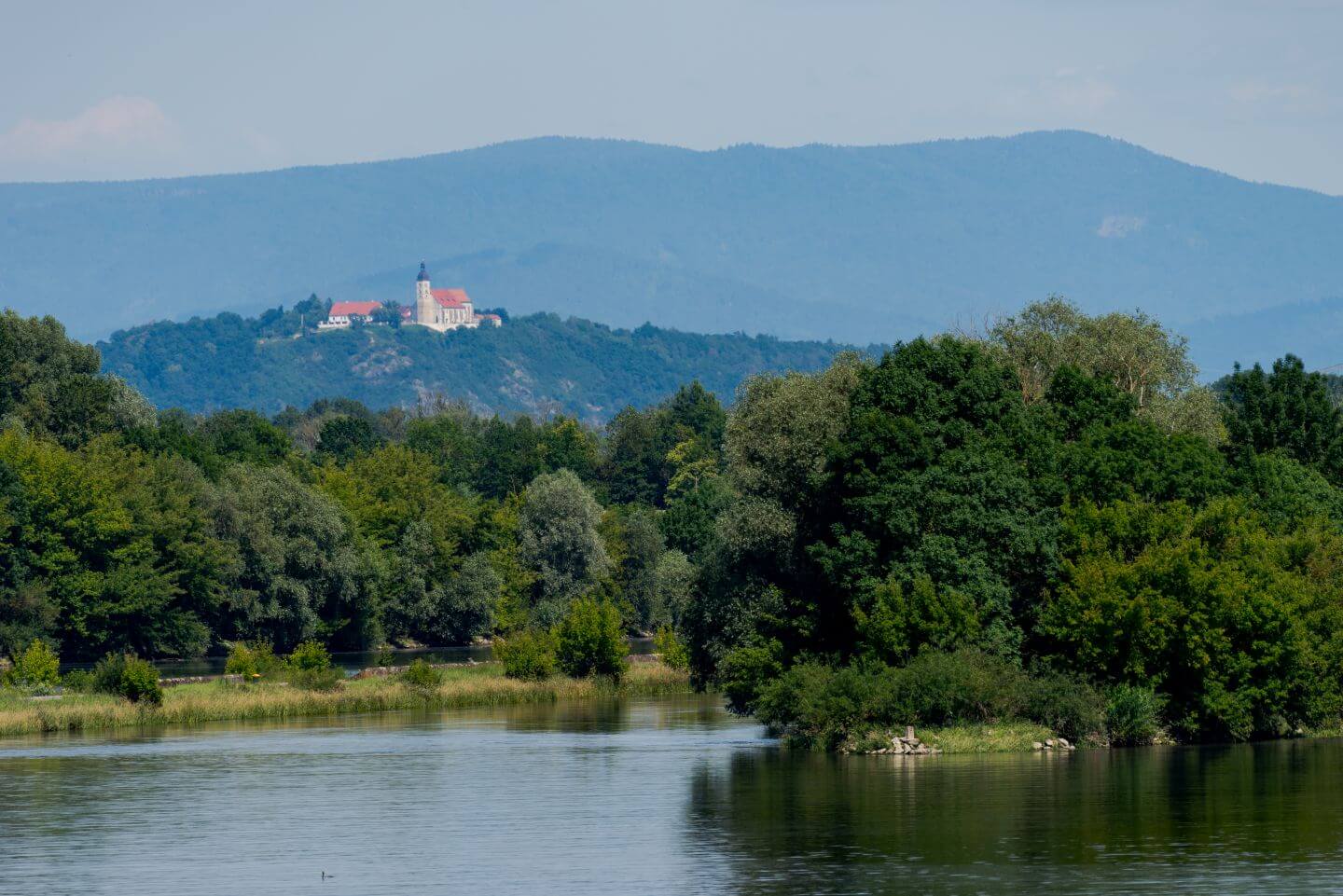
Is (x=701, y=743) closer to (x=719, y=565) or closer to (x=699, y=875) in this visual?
(x=719, y=565)

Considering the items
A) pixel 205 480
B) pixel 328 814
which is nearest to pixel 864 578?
pixel 328 814

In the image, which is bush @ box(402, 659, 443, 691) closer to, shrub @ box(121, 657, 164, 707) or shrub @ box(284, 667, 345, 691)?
shrub @ box(284, 667, 345, 691)

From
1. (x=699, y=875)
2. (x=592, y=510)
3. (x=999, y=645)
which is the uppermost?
(x=592, y=510)

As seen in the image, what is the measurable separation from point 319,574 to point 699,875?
9898cm

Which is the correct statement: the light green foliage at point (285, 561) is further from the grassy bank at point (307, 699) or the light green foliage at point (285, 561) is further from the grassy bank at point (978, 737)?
the grassy bank at point (978, 737)

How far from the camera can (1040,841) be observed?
4559cm

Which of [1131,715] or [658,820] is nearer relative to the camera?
[658,820]

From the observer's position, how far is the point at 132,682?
8662 centimetres

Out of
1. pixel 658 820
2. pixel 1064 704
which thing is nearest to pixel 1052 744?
pixel 1064 704

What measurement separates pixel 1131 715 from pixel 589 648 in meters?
43.3

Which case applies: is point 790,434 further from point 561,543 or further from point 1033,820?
point 561,543

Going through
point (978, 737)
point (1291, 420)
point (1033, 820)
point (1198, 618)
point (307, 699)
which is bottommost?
point (1033, 820)

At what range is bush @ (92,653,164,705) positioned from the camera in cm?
8662

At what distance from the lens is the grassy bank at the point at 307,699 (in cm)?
8394
